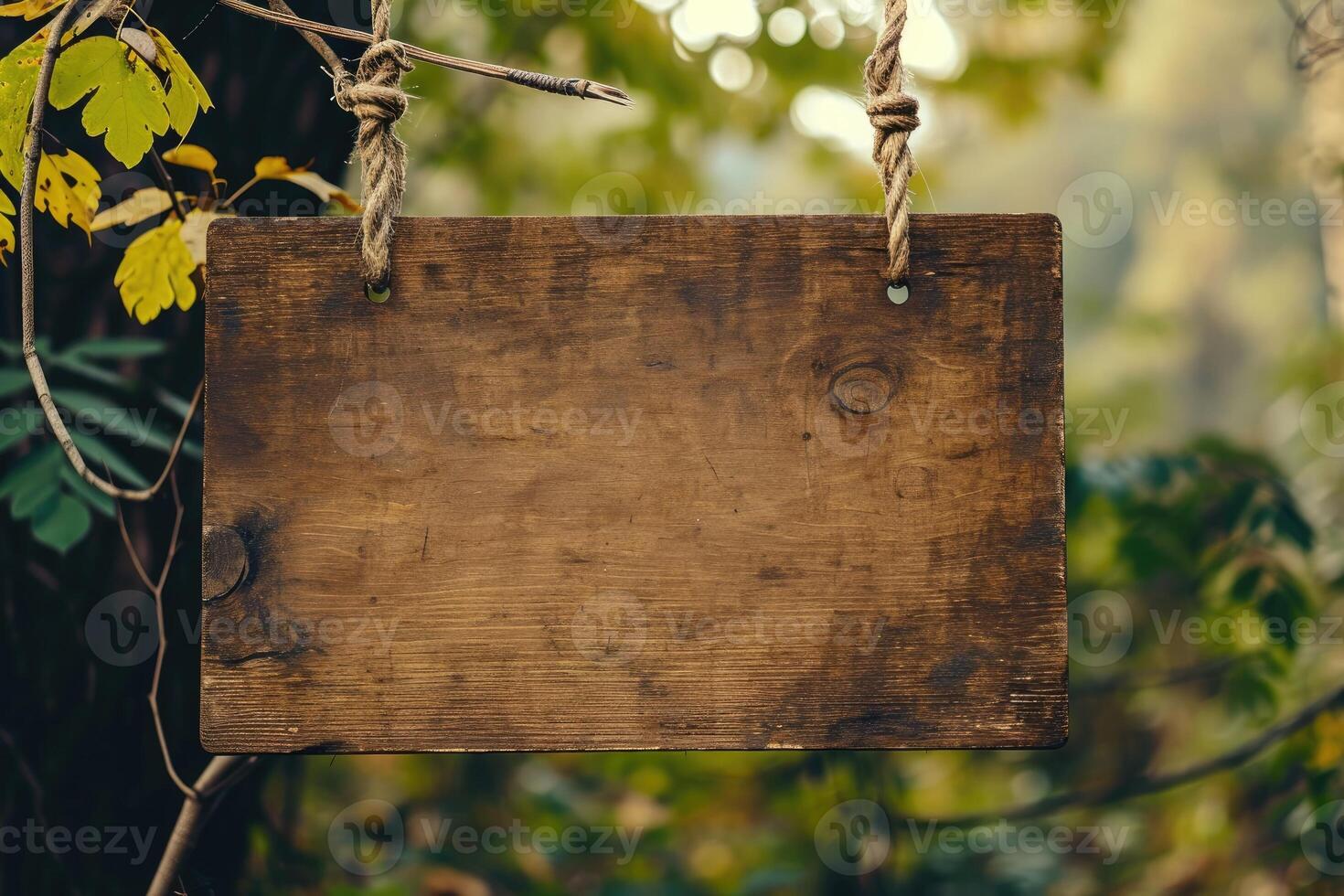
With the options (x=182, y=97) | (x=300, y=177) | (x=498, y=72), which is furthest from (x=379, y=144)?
(x=300, y=177)

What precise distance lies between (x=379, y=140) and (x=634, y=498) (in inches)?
15.0

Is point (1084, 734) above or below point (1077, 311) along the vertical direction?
below

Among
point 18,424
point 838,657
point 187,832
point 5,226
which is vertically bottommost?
point 187,832

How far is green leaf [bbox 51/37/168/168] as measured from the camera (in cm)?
88


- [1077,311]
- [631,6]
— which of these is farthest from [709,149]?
[1077,311]

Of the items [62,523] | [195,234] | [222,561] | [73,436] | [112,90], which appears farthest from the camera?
[73,436]

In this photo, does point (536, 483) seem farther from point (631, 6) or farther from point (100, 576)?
point (631, 6)

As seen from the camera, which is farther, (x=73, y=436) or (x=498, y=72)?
(x=73, y=436)

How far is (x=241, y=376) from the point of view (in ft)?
2.61

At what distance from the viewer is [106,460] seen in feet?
4.21

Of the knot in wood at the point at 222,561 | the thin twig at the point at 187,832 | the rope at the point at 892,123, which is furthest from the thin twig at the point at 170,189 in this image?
the rope at the point at 892,123

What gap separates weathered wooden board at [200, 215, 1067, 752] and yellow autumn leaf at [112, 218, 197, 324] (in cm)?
36

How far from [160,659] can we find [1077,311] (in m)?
3.27

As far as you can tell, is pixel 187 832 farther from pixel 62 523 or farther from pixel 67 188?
pixel 67 188
